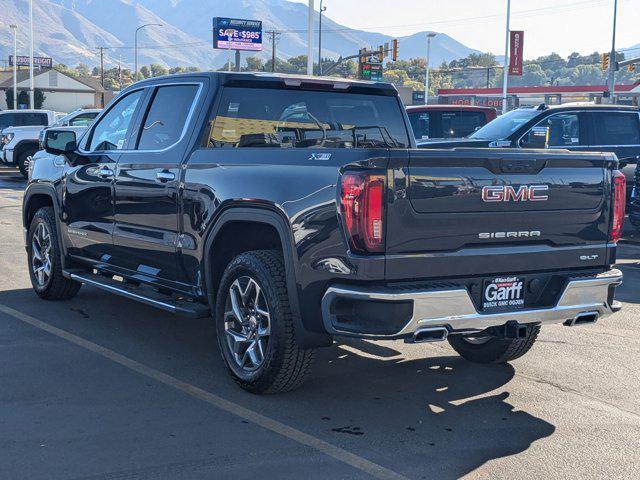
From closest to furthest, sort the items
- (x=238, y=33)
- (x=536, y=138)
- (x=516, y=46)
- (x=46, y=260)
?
(x=46, y=260) → (x=536, y=138) → (x=516, y=46) → (x=238, y=33)

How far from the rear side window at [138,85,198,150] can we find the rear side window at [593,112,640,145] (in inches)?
371

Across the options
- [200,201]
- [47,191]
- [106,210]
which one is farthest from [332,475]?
[47,191]

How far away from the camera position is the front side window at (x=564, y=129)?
1391 cm

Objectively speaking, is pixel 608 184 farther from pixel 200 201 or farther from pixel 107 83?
pixel 107 83

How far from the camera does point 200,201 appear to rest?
5695 millimetres

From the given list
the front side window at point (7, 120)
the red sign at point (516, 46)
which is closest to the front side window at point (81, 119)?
the front side window at point (7, 120)

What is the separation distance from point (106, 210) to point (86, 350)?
3.89ft

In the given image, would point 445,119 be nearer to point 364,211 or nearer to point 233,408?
point 233,408

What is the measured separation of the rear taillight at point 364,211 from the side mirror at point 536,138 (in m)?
7.35

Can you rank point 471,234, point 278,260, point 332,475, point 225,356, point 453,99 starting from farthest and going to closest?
point 453,99 → point 225,356 → point 278,260 → point 471,234 → point 332,475

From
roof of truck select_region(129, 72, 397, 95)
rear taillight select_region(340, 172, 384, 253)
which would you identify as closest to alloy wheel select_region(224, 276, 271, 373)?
rear taillight select_region(340, 172, 384, 253)

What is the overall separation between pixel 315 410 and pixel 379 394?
519 millimetres

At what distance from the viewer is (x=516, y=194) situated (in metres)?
4.86

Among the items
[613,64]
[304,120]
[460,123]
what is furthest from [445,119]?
[613,64]
